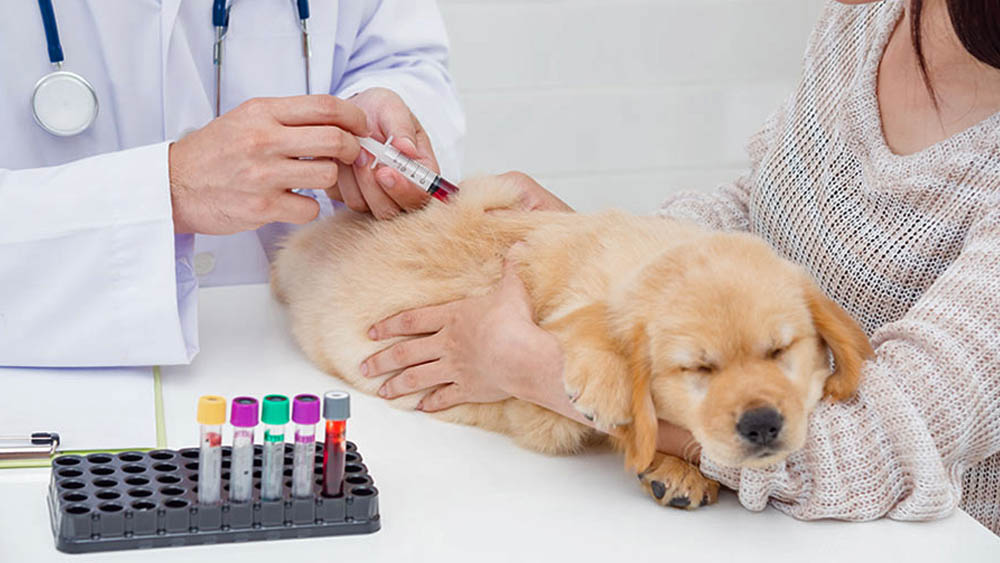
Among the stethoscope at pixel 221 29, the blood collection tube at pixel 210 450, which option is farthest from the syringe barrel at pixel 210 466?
the stethoscope at pixel 221 29

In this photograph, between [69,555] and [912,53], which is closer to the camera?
[69,555]

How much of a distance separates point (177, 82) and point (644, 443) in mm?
895

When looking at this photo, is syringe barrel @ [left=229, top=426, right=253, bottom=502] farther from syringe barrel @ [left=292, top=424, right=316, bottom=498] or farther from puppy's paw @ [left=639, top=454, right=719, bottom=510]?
puppy's paw @ [left=639, top=454, right=719, bottom=510]

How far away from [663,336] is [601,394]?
8 cm

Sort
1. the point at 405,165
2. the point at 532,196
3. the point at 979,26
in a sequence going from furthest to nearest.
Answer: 1. the point at 532,196
2. the point at 405,165
3. the point at 979,26

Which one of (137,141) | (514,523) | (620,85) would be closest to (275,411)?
(514,523)

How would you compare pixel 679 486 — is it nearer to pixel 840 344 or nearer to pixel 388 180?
pixel 840 344

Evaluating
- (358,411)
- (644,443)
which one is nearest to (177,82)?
(358,411)

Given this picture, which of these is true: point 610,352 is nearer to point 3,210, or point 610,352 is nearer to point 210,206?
point 210,206

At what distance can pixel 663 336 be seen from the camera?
974 mm

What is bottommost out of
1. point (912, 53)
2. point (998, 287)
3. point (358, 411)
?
point (358, 411)

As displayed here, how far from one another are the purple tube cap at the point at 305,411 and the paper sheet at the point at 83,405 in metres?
0.25

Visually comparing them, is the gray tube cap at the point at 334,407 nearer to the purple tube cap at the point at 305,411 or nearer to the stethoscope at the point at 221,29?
the purple tube cap at the point at 305,411

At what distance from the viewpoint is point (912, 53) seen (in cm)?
128
